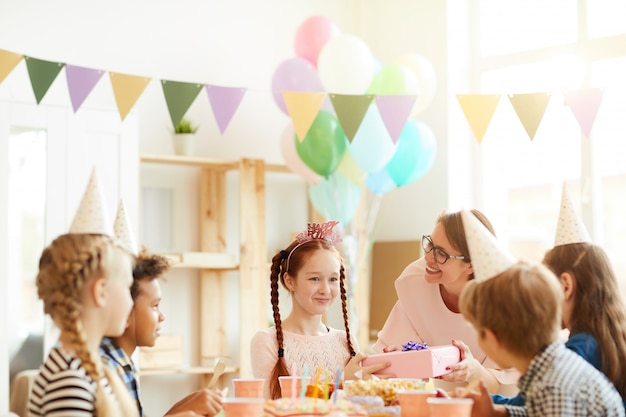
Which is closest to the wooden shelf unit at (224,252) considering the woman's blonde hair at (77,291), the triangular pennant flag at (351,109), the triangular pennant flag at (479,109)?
the triangular pennant flag at (351,109)

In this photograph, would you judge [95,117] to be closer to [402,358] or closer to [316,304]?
[316,304]

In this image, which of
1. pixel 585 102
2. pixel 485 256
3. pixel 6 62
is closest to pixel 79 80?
pixel 6 62

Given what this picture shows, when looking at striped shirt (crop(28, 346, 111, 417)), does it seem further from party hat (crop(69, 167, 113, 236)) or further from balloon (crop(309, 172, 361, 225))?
balloon (crop(309, 172, 361, 225))

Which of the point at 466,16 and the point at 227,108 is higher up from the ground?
the point at 466,16

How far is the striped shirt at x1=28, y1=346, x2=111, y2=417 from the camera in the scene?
1.66 m

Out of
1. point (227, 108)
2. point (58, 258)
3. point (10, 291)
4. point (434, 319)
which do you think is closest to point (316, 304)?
point (434, 319)

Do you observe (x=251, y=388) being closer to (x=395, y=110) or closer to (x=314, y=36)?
(x=395, y=110)

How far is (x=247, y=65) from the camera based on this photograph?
17.5ft

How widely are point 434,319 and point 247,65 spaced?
9.47 ft

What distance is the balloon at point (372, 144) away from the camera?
4309 millimetres

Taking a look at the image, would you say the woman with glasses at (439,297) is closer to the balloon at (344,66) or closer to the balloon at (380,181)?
the balloon at (344,66)

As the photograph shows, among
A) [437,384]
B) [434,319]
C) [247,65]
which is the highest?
Answer: [247,65]

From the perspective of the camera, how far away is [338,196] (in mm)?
4758

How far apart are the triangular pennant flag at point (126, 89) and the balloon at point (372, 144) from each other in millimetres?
1134
